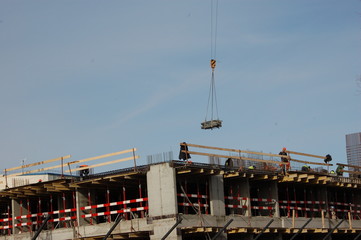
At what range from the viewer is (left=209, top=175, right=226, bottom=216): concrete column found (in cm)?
4003

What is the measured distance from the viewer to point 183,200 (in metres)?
40.4

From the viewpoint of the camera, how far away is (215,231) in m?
38.9

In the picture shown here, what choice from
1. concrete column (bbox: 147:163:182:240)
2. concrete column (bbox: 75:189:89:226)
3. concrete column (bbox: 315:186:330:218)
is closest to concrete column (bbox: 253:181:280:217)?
concrete column (bbox: 315:186:330:218)

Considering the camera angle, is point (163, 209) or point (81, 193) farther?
point (81, 193)

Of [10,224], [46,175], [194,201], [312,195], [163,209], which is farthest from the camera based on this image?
[46,175]

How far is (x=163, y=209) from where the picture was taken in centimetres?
3781

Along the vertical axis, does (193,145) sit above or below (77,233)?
above

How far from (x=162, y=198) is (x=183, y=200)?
2.80 meters

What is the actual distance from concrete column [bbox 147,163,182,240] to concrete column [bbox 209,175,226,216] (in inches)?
134

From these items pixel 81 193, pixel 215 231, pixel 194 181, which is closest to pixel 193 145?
pixel 194 181

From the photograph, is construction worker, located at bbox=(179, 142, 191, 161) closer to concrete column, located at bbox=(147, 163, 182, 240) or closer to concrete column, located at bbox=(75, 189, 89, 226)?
concrete column, located at bbox=(147, 163, 182, 240)

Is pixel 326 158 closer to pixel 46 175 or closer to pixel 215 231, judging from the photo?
pixel 215 231

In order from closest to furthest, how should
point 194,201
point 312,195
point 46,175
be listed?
point 194,201
point 312,195
point 46,175

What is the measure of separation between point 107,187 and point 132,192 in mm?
4904
